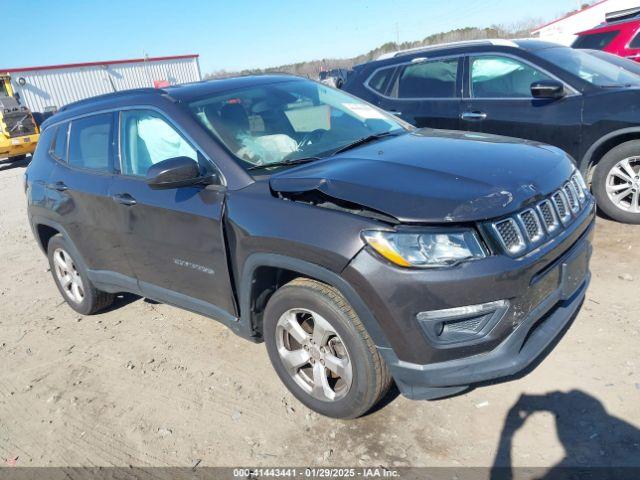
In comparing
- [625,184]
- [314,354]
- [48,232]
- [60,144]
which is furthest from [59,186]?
[625,184]

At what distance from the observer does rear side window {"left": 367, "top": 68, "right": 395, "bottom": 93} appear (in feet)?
20.8

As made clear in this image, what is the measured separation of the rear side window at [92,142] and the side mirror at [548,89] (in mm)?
3894

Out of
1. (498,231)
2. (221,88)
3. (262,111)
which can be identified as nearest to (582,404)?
(498,231)

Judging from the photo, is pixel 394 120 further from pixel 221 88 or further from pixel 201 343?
pixel 201 343

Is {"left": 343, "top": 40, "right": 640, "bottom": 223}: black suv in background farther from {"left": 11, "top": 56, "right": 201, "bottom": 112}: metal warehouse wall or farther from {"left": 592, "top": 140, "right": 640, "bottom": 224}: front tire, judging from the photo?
{"left": 11, "top": 56, "right": 201, "bottom": 112}: metal warehouse wall

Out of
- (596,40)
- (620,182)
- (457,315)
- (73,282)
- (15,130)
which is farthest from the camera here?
(15,130)

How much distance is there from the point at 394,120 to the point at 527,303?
79.2 inches

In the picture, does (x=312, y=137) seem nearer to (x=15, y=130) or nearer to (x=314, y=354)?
(x=314, y=354)

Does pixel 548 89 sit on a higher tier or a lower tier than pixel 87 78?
lower

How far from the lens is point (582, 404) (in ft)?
8.72

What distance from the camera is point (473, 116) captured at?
5488 millimetres

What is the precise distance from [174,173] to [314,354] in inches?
49.5

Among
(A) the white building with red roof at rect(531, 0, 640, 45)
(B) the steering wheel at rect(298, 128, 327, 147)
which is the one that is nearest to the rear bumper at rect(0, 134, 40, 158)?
(B) the steering wheel at rect(298, 128, 327, 147)

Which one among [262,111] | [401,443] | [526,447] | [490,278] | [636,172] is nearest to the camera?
[490,278]
